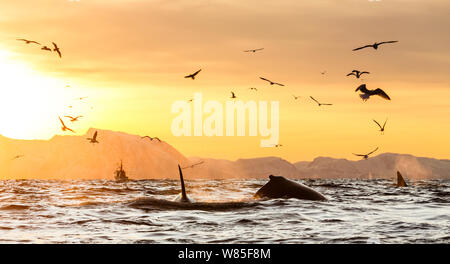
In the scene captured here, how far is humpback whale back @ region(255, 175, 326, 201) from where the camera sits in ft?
87.5

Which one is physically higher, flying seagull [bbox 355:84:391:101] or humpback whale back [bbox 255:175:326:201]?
flying seagull [bbox 355:84:391:101]

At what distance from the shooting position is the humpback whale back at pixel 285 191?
26656mm

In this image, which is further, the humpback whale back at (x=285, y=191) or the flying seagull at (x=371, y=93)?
the humpback whale back at (x=285, y=191)

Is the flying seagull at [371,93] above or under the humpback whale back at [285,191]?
above

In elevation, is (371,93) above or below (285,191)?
above

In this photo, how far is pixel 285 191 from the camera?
26.9 meters

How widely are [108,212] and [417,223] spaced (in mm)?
10767

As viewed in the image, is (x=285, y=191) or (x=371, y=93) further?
(x=285, y=191)

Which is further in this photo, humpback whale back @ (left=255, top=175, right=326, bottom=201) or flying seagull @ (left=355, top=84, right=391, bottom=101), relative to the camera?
humpback whale back @ (left=255, top=175, right=326, bottom=201)

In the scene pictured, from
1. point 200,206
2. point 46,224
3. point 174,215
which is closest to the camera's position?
point 46,224

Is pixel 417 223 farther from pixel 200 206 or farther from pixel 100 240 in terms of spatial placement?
pixel 100 240
